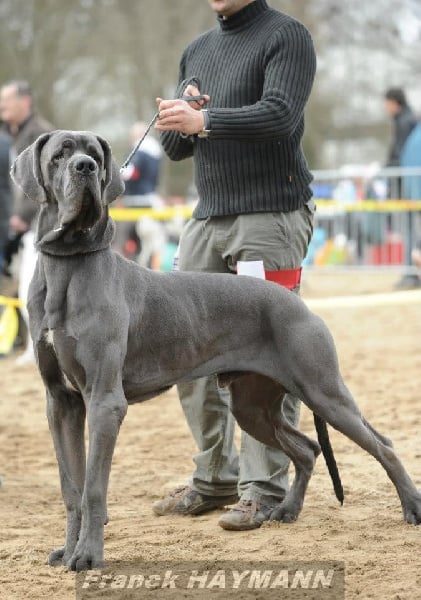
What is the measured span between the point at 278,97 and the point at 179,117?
52cm

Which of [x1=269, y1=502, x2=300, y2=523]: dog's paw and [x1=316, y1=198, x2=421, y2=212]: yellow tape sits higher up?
[x1=316, y1=198, x2=421, y2=212]: yellow tape

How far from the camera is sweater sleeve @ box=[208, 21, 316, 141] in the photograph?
4809 millimetres

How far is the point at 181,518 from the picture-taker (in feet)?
17.7

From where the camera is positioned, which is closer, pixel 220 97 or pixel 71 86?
pixel 220 97

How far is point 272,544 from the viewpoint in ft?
15.4

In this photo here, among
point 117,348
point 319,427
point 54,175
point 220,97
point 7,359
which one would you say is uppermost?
point 220,97

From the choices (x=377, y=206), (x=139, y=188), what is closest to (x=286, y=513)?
(x=139, y=188)

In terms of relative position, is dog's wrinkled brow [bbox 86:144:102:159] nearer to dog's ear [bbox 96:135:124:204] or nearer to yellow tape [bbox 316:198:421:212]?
dog's ear [bbox 96:135:124:204]

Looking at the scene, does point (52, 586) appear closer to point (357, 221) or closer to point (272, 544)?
point (272, 544)

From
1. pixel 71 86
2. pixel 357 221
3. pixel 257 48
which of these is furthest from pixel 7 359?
pixel 71 86

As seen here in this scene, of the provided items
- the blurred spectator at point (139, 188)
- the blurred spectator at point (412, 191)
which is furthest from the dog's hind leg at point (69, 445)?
the blurred spectator at point (412, 191)

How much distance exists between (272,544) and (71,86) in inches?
1096

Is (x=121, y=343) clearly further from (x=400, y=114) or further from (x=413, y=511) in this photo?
(x=400, y=114)

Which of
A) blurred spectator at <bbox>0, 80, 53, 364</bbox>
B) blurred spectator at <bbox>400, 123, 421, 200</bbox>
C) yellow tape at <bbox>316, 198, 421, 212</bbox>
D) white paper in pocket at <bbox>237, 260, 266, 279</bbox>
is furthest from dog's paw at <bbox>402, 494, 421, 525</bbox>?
yellow tape at <bbox>316, 198, 421, 212</bbox>
